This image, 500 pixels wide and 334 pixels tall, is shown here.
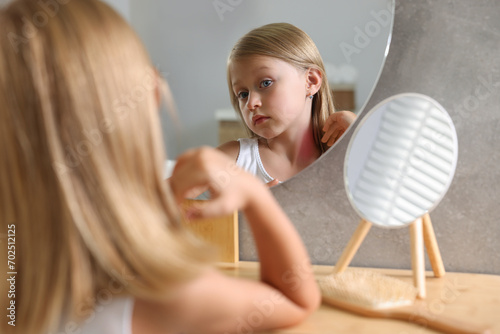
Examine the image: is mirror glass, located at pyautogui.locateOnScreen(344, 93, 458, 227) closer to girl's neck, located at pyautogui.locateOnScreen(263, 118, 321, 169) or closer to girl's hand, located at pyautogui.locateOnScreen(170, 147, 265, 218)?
girl's neck, located at pyautogui.locateOnScreen(263, 118, 321, 169)

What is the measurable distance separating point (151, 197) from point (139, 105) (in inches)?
3.6

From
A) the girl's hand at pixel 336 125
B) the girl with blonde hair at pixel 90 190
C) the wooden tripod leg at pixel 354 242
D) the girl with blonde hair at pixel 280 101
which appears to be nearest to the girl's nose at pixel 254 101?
the girl with blonde hair at pixel 280 101

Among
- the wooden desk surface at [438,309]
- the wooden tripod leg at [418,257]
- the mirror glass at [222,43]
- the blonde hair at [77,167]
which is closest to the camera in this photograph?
the blonde hair at [77,167]

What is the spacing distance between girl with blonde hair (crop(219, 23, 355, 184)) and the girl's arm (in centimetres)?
30

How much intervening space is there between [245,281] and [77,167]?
0.71 feet

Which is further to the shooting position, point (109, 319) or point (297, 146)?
point (297, 146)

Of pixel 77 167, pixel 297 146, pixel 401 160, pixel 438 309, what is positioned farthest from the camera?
pixel 297 146

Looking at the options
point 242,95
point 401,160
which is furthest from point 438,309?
point 242,95

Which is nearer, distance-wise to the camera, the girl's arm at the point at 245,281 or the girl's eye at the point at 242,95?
the girl's arm at the point at 245,281

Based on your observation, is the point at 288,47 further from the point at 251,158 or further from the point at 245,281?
the point at 245,281

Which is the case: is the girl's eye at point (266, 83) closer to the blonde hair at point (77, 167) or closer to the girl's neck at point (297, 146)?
the girl's neck at point (297, 146)

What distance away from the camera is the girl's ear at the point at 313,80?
896mm

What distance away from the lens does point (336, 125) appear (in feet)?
3.00

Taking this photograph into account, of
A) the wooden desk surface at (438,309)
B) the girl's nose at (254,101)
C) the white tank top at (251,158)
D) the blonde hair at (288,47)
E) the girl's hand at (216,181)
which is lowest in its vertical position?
the wooden desk surface at (438,309)
